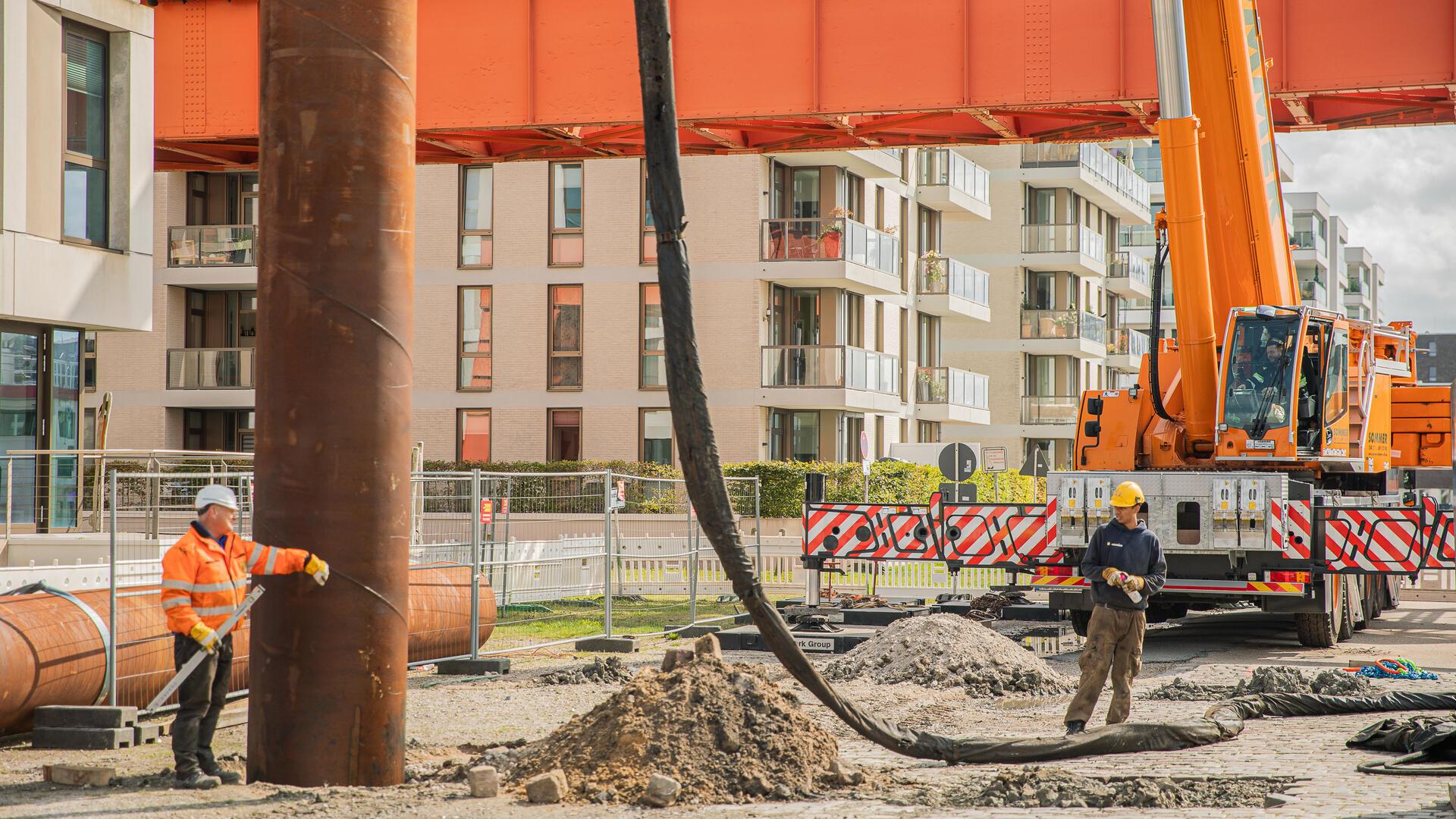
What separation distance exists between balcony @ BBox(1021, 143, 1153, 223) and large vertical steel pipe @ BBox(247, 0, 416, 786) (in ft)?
155

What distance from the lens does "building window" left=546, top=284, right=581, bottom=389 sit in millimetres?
38562

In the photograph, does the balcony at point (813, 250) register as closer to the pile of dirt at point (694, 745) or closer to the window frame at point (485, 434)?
the window frame at point (485, 434)

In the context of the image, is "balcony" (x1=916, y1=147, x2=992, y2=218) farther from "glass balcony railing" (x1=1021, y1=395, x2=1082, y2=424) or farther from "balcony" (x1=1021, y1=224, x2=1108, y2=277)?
"glass balcony railing" (x1=1021, y1=395, x2=1082, y2=424)

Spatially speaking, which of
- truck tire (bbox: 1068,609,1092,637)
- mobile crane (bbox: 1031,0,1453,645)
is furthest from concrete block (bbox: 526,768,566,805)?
truck tire (bbox: 1068,609,1092,637)

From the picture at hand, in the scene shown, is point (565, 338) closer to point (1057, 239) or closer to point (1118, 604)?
point (1057, 239)

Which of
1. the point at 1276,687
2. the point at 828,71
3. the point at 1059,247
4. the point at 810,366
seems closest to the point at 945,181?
the point at 1059,247

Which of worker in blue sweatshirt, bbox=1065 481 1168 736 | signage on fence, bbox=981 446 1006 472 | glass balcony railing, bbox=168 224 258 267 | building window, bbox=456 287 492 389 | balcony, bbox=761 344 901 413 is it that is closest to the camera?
worker in blue sweatshirt, bbox=1065 481 1168 736

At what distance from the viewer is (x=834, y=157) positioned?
3894 cm

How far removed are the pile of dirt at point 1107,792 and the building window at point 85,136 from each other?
43.1ft

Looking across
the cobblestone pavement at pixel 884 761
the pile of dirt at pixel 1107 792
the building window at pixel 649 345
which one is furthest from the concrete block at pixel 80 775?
the building window at pixel 649 345

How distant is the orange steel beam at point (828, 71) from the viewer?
1688 cm

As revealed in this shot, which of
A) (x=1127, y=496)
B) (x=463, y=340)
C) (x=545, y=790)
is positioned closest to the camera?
(x=545, y=790)

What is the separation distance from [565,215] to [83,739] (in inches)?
1169

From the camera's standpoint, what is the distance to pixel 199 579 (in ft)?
28.6
